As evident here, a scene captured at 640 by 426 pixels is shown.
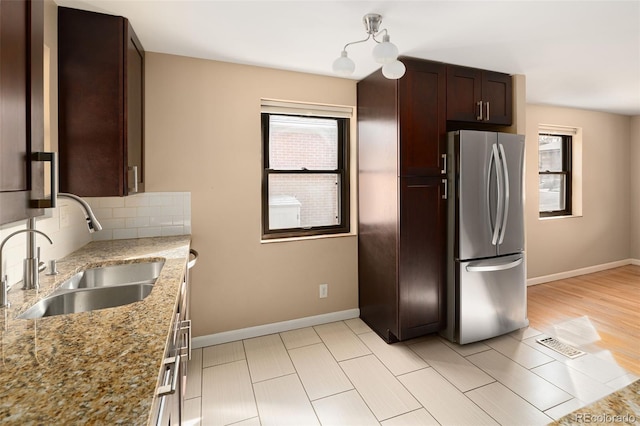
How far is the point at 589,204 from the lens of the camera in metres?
4.65

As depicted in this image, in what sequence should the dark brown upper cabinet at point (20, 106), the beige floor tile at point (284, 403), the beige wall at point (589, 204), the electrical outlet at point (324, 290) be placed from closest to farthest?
the dark brown upper cabinet at point (20, 106), the beige floor tile at point (284, 403), the electrical outlet at point (324, 290), the beige wall at point (589, 204)

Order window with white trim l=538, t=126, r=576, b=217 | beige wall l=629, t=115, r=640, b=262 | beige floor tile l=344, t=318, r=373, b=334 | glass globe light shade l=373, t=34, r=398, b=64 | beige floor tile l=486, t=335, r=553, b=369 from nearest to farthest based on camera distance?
glass globe light shade l=373, t=34, r=398, b=64
beige floor tile l=486, t=335, r=553, b=369
beige floor tile l=344, t=318, r=373, b=334
window with white trim l=538, t=126, r=576, b=217
beige wall l=629, t=115, r=640, b=262

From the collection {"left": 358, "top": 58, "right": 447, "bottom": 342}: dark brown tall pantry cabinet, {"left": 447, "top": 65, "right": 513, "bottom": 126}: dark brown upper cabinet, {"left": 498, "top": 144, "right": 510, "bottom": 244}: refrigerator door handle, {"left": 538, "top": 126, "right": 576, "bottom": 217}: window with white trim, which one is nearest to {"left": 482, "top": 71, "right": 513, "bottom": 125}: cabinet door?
{"left": 447, "top": 65, "right": 513, "bottom": 126}: dark brown upper cabinet

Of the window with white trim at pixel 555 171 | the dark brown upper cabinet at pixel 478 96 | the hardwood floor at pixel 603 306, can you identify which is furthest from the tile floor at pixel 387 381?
the window with white trim at pixel 555 171

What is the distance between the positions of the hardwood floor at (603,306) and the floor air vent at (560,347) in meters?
0.21

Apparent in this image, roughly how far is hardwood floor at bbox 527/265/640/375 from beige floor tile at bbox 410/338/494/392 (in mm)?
1075

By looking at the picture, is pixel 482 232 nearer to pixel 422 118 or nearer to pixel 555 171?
pixel 422 118

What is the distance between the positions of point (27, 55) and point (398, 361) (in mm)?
2578

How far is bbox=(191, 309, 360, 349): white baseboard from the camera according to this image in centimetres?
264

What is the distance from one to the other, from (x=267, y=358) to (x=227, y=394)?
450 mm

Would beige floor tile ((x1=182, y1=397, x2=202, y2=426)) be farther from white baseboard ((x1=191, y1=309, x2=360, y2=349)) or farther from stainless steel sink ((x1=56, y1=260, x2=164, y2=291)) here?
stainless steel sink ((x1=56, y1=260, x2=164, y2=291))

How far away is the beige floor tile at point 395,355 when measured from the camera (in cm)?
233

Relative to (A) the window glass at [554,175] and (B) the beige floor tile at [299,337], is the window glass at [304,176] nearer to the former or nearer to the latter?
(B) the beige floor tile at [299,337]

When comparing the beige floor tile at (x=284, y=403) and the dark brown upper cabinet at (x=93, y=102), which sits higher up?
the dark brown upper cabinet at (x=93, y=102)
